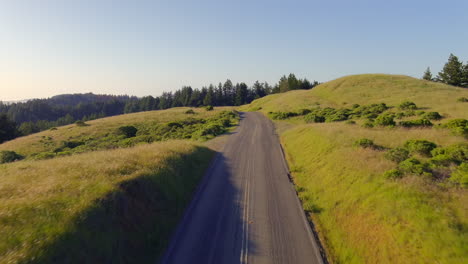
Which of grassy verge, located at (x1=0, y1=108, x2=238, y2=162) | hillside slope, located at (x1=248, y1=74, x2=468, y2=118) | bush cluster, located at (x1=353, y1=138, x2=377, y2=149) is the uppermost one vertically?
hillside slope, located at (x1=248, y1=74, x2=468, y2=118)

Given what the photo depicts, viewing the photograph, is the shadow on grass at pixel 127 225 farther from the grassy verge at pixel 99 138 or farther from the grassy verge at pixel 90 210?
the grassy verge at pixel 99 138

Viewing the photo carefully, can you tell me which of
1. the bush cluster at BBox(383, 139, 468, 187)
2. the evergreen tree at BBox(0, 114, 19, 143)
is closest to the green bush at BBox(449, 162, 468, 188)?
the bush cluster at BBox(383, 139, 468, 187)

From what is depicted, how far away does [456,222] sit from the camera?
30.7ft

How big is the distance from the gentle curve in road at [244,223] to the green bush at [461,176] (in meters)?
8.04

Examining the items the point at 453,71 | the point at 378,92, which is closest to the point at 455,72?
the point at 453,71

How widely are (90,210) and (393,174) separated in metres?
16.3

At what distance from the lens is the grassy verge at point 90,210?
7996 mm

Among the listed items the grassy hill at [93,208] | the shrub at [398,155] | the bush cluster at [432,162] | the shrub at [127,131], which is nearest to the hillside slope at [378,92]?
the bush cluster at [432,162]

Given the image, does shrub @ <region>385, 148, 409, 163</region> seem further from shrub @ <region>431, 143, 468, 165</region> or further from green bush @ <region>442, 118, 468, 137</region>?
green bush @ <region>442, 118, 468, 137</region>

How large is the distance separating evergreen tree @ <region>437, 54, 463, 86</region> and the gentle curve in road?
283 feet

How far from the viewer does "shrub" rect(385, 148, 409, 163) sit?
15.7 metres

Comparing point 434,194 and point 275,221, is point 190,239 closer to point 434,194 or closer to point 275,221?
point 275,221

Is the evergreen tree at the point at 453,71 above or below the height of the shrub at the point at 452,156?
above

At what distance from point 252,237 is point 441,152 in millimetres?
14555
